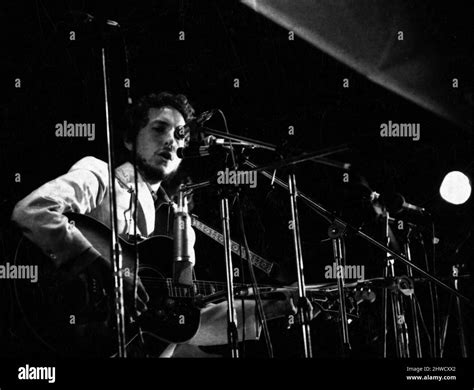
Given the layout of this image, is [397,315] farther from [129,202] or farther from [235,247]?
[129,202]

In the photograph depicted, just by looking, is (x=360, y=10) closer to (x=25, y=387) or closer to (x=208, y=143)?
(x=208, y=143)

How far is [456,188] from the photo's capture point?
3619mm

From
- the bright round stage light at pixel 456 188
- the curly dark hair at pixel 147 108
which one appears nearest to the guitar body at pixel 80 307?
the curly dark hair at pixel 147 108

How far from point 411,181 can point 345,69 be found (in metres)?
0.74

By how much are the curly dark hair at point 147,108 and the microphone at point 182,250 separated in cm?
41

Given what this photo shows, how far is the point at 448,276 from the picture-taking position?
3605 mm

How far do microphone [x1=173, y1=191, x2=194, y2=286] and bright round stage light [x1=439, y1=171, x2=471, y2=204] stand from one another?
1.38 meters

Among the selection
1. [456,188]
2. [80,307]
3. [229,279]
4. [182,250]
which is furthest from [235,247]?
[456,188]

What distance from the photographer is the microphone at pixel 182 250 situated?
3139mm

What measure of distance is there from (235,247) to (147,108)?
2.60ft

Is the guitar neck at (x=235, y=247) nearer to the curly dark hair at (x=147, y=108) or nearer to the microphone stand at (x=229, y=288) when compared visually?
the microphone stand at (x=229, y=288)

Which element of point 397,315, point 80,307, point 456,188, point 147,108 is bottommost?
point 397,315

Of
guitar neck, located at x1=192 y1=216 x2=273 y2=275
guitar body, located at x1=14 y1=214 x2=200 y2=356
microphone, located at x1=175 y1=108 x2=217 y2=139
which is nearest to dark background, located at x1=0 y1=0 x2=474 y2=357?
guitar neck, located at x1=192 y1=216 x2=273 y2=275

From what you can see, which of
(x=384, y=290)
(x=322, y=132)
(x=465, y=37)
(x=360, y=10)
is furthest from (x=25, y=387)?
(x=465, y=37)
